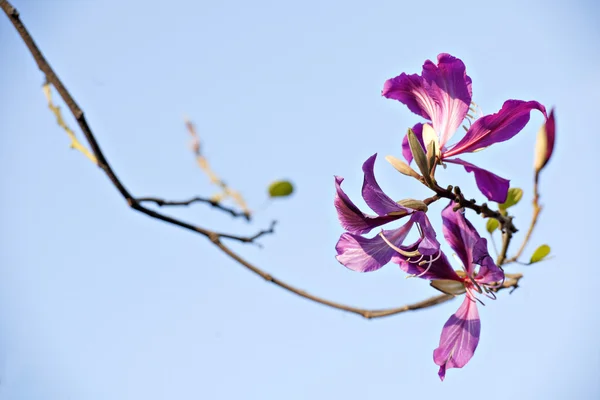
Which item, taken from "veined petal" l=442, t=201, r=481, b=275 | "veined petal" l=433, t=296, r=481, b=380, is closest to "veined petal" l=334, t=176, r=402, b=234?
"veined petal" l=442, t=201, r=481, b=275

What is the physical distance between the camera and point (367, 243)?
49.5 inches

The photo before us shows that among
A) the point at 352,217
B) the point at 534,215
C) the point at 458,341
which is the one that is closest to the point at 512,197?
the point at 534,215

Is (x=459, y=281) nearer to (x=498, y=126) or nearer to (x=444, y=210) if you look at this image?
(x=444, y=210)

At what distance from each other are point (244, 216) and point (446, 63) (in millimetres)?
818

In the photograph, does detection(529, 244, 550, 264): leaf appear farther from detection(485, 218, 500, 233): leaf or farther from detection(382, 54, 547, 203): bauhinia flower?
detection(382, 54, 547, 203): bauhinia flower

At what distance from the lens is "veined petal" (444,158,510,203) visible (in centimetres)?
129

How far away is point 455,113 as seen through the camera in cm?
133

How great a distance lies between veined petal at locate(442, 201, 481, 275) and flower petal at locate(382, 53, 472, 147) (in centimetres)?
15

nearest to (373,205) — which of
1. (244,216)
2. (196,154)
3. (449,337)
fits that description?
(449,337)

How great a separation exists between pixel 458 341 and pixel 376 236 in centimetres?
30

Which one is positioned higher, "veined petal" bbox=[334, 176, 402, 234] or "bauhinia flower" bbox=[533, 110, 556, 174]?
"bauhinia flower" bbox=[533, 110, 556, 174]

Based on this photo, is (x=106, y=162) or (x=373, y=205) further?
Answer: (x=106, y=162)

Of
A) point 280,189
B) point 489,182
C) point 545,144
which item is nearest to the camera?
point 489,182

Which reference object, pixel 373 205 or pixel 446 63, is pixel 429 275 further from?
pixel 446 63
